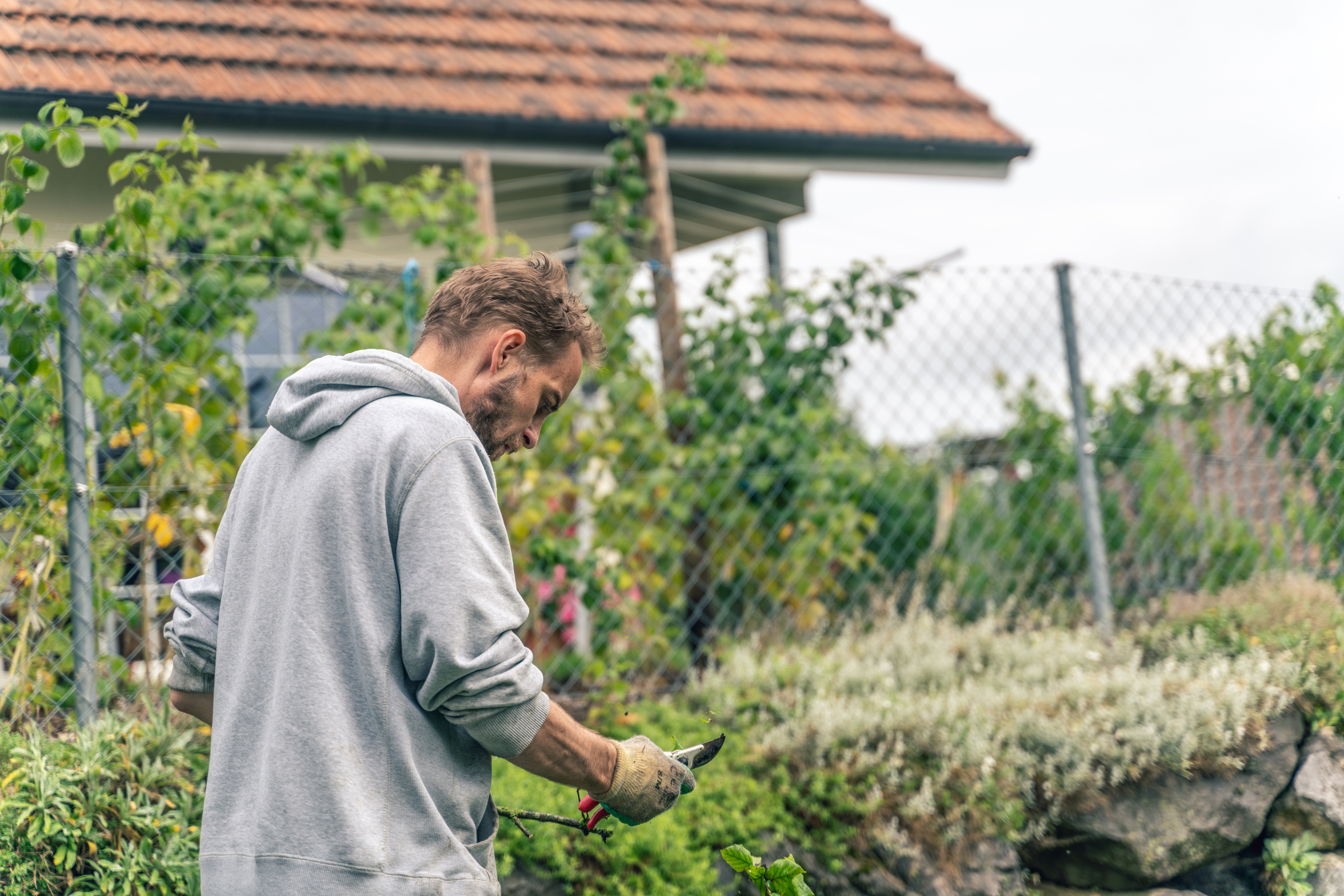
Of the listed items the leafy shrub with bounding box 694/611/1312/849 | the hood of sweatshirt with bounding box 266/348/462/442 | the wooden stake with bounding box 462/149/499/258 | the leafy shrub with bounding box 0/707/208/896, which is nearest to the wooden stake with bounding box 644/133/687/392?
the wooden stake with bounding box 462/149/499/258

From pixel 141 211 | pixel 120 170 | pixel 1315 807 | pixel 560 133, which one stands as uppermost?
pixel 560 133

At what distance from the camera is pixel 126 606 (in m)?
3.08

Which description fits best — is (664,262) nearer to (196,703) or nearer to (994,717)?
(994,717)

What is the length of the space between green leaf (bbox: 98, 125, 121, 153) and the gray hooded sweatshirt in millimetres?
1854

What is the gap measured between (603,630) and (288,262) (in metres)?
1.65

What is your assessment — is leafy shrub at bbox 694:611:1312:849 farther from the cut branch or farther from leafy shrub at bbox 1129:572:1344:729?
the cut branch

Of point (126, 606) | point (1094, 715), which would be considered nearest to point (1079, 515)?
point (1094, 715)

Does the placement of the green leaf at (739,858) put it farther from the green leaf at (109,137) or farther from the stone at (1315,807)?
the green leaf at (109,137)

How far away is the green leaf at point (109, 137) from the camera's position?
294cm

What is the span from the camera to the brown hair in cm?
170

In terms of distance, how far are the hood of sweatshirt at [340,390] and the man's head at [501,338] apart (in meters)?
0.11

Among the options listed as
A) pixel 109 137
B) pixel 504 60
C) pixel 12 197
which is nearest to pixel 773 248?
pixel 504 60

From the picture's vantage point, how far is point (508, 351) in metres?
1.71

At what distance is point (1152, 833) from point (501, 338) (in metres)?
2.64
